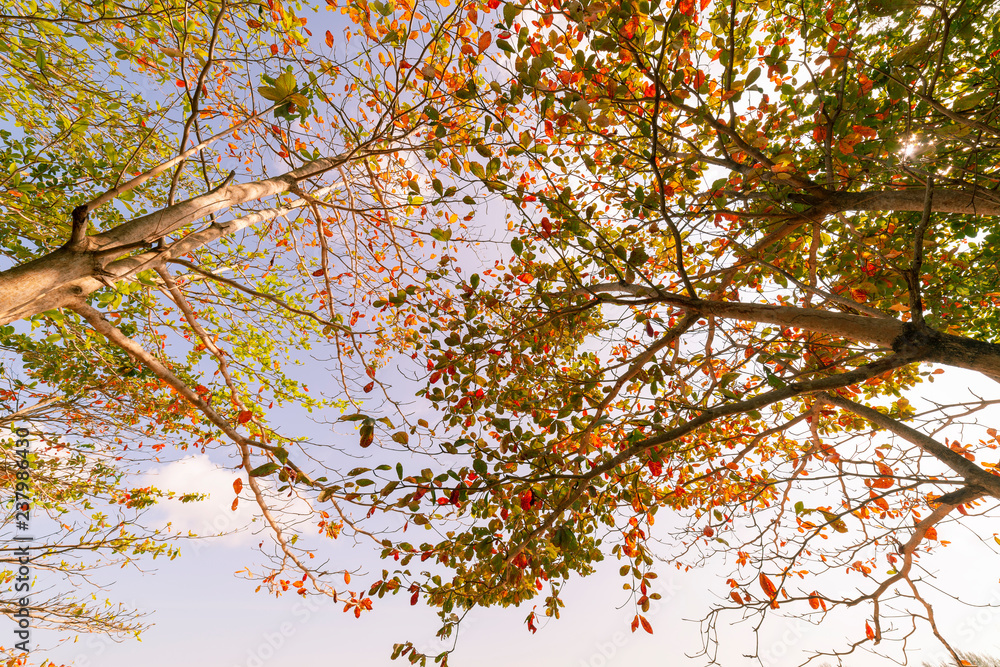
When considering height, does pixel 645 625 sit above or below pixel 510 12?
below

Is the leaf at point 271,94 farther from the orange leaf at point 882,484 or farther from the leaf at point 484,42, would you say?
the orange leaf at point 882,484

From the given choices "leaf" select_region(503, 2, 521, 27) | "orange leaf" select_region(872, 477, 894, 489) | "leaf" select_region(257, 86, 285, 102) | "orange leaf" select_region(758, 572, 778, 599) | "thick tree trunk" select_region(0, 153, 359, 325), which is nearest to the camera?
"leaf" select_region(257, 86, 285, 102)

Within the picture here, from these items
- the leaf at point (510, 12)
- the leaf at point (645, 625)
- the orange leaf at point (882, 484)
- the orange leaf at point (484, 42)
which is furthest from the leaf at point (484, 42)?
the orange leaf at point (882, 484)

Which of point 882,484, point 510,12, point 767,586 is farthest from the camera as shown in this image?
point 882,484

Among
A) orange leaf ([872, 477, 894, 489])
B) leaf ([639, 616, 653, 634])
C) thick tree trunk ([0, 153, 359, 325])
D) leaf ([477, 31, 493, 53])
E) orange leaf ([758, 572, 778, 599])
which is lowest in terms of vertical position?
leaf ([639, 616, 653, 634])

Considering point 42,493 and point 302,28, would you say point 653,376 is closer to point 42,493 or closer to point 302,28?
point 302,28

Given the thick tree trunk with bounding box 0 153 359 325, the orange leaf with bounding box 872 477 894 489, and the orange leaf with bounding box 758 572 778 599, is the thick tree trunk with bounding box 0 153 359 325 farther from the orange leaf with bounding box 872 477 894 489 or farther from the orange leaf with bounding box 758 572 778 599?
the orange leaf with bounding box 872 477 894 489

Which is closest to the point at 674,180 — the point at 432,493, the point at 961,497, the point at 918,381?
the point at 961,497

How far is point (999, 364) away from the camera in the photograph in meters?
1.94

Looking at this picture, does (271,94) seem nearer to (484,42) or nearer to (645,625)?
(484,42)

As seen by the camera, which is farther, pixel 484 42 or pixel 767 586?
pixel 767 586

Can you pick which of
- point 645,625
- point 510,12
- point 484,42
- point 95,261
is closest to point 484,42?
point 484,42

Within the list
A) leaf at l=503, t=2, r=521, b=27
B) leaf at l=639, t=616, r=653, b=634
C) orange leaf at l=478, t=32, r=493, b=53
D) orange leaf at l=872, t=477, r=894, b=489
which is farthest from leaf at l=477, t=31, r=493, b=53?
orange leaf at l=872, t=477, r=894, b=489

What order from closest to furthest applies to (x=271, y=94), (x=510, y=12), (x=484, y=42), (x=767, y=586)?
(x=271, y=94) < (x=510, y=12) < (x=484, y=42) < (x=767, y=586)
